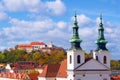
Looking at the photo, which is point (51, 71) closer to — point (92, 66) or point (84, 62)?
point (84, 62)

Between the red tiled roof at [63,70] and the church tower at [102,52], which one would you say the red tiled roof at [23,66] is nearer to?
the red tiled roof at [63,70]

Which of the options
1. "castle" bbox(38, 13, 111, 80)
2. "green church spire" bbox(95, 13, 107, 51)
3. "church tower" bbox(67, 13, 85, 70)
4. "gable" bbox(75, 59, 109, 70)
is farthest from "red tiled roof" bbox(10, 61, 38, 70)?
"church tower" bbox(67, 13, 85, 70)

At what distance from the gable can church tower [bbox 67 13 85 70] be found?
0.56 metres

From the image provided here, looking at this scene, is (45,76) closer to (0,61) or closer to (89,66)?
(89,66)

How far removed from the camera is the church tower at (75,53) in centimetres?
5322

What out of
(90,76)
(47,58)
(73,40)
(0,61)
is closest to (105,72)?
(90,76)

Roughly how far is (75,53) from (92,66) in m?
2.93

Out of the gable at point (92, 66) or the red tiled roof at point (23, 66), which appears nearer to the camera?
the gable at point (92, 66)

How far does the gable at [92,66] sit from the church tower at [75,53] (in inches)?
22.1

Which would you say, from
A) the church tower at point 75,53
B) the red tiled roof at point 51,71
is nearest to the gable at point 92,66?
the church tower at point 75,53

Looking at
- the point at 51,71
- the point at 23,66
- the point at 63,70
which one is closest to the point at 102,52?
the point at 63,70

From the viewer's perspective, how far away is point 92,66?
54.3 metres

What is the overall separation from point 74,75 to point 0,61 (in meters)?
83.7

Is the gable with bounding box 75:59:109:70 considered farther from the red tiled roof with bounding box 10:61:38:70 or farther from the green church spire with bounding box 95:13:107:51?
the red tiled roof with bounding box 10:61:38:70
